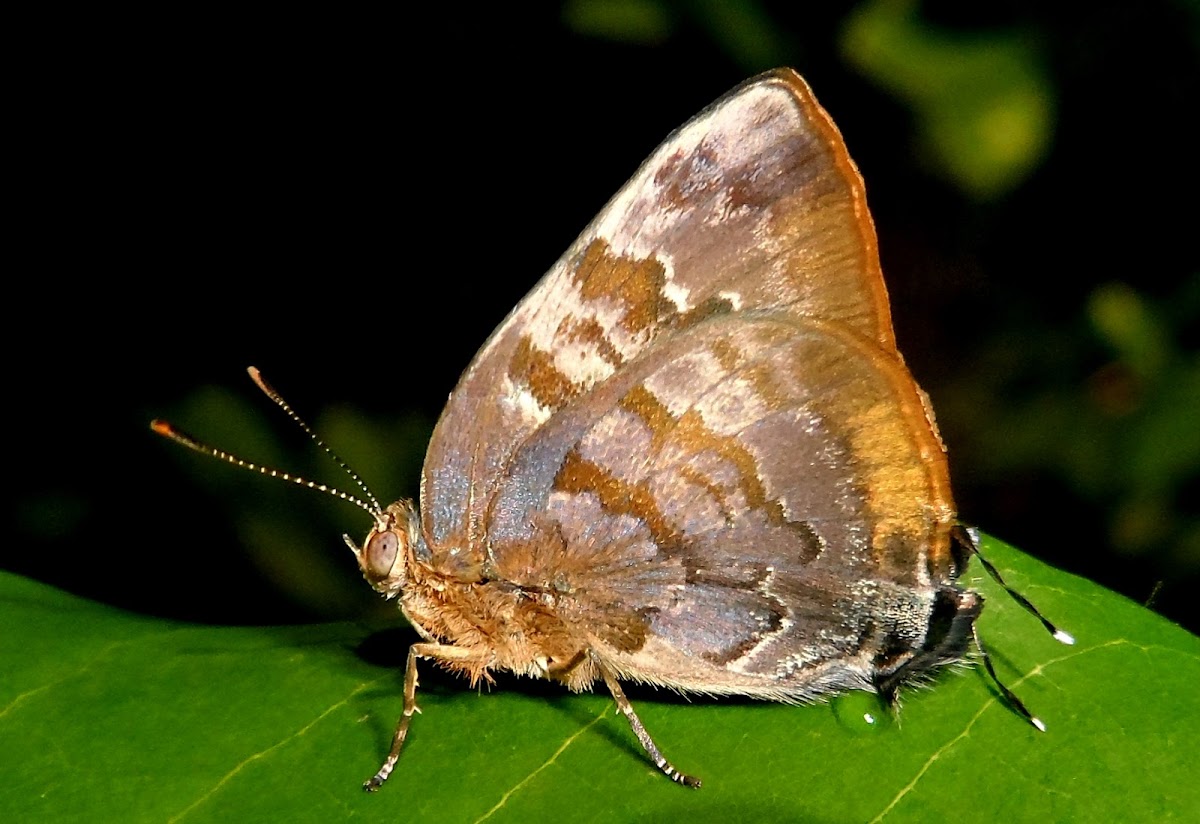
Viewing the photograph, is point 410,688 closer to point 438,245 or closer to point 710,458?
point 710,458

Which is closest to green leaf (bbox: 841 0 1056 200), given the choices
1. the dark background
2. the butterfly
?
the dark background

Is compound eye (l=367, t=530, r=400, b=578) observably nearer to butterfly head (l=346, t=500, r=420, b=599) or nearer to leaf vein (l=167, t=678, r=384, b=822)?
butterfly head (l=346, t=500, r=420, b=599)

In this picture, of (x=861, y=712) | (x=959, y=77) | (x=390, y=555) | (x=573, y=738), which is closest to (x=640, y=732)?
(x=573, y=738)

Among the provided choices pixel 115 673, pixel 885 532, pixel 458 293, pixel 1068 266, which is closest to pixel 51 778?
pixel 115 673

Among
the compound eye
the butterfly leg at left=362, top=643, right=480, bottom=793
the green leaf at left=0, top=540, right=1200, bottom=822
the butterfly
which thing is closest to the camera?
the green leaf at left=0, top=540, right=1200, bottom=822

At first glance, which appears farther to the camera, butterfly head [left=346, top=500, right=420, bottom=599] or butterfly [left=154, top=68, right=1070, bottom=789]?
butterfly head [left=346, top=500, right=420, bottom=599]

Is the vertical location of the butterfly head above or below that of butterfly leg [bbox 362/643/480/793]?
above

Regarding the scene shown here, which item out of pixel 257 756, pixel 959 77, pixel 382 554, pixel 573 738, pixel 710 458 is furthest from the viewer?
pixel 959 77
